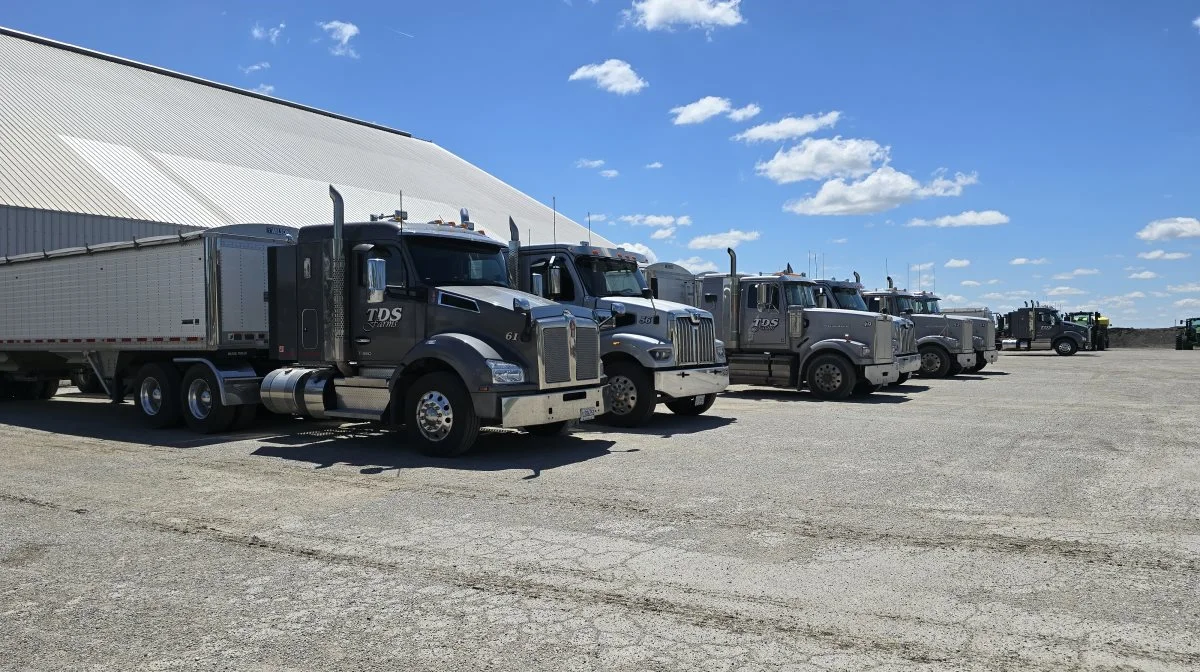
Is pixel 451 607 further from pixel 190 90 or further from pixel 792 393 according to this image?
pixel 190 90

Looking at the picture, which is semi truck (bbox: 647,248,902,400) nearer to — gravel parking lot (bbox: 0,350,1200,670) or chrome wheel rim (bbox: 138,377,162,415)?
gravel parking lot (bbox: 0,350,1200,670)

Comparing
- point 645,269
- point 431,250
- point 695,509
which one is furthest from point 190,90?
point 695,509

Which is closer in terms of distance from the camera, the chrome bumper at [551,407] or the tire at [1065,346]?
the chrome bumper at [551,407]

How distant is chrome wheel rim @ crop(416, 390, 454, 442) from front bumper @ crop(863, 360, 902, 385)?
410 inches

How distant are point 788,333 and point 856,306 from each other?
2671 millimetres

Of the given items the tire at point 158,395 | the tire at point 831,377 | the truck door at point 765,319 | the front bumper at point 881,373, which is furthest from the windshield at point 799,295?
the tire at point 158,395

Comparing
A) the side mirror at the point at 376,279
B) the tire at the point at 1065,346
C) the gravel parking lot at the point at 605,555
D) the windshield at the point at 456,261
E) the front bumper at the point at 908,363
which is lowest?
the gravel parking lot at the point at 605,555

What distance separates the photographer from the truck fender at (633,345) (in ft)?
41.7

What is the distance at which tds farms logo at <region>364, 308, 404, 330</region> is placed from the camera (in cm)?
1090

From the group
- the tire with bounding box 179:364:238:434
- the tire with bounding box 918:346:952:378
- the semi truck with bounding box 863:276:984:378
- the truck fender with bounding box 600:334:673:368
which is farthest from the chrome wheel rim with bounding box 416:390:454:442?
the tire with bounding box 918:346:952:378

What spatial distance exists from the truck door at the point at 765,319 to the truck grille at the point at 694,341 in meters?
4.43

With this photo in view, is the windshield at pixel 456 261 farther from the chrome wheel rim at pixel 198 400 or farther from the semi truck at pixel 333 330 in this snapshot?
the chrome wheel rim at pixel 198 400

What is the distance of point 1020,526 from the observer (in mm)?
6641

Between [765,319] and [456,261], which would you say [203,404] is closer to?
[456,261]
